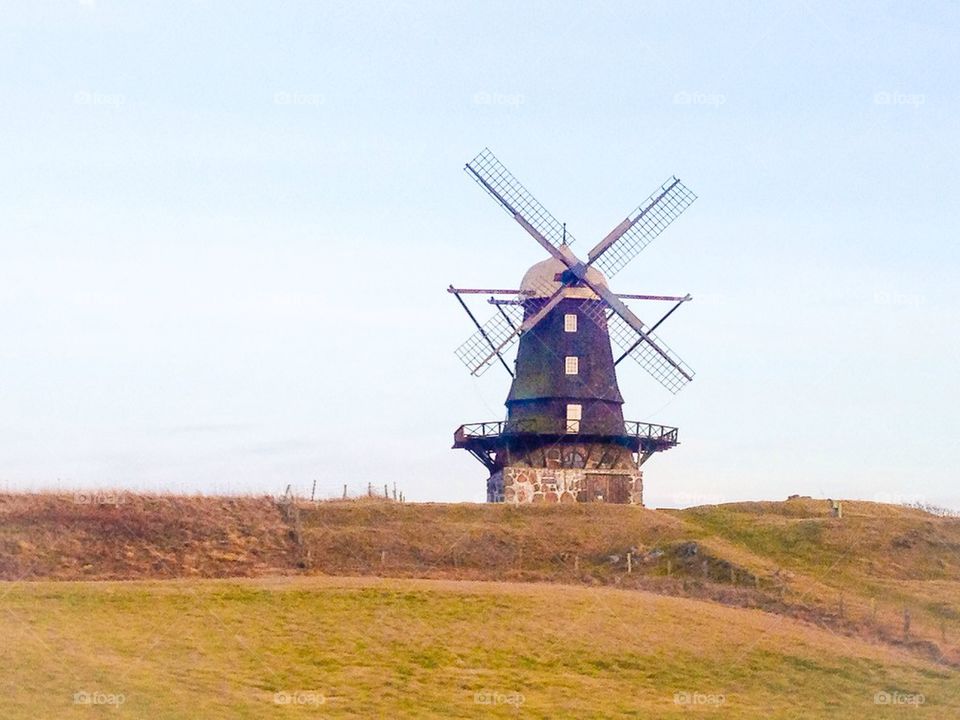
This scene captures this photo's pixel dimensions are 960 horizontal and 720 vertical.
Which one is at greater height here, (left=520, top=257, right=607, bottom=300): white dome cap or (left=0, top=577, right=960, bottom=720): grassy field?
(left=520, top=257, right=607, bottom=300): white dome cap

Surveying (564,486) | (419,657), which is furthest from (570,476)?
(419,657)

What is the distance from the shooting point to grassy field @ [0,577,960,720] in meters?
33.0

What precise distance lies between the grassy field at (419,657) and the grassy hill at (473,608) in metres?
0.10

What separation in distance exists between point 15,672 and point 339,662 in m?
8.11

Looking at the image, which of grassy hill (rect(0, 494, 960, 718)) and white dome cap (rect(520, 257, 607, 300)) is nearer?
grassy hill (rect(0, 494, 960, 718))

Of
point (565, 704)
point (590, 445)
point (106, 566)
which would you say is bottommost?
point (565, 704)

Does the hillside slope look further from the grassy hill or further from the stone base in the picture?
the stone base

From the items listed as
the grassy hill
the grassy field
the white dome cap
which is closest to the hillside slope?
the grassy hill

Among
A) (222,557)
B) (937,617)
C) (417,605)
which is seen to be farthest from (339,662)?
(937,617)

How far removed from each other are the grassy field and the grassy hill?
0.10 metres

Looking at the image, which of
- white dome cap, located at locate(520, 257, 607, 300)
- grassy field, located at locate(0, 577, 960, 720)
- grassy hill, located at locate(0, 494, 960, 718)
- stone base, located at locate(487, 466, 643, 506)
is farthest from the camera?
white dome cap, located at locate(520, 257, 607, 300)

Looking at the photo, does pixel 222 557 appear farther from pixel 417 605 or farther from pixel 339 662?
pixel 339 662

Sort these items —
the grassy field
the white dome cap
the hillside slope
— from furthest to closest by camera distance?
the white dome cap → the hillside slope → the grassy field

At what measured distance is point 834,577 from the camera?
4972cm
